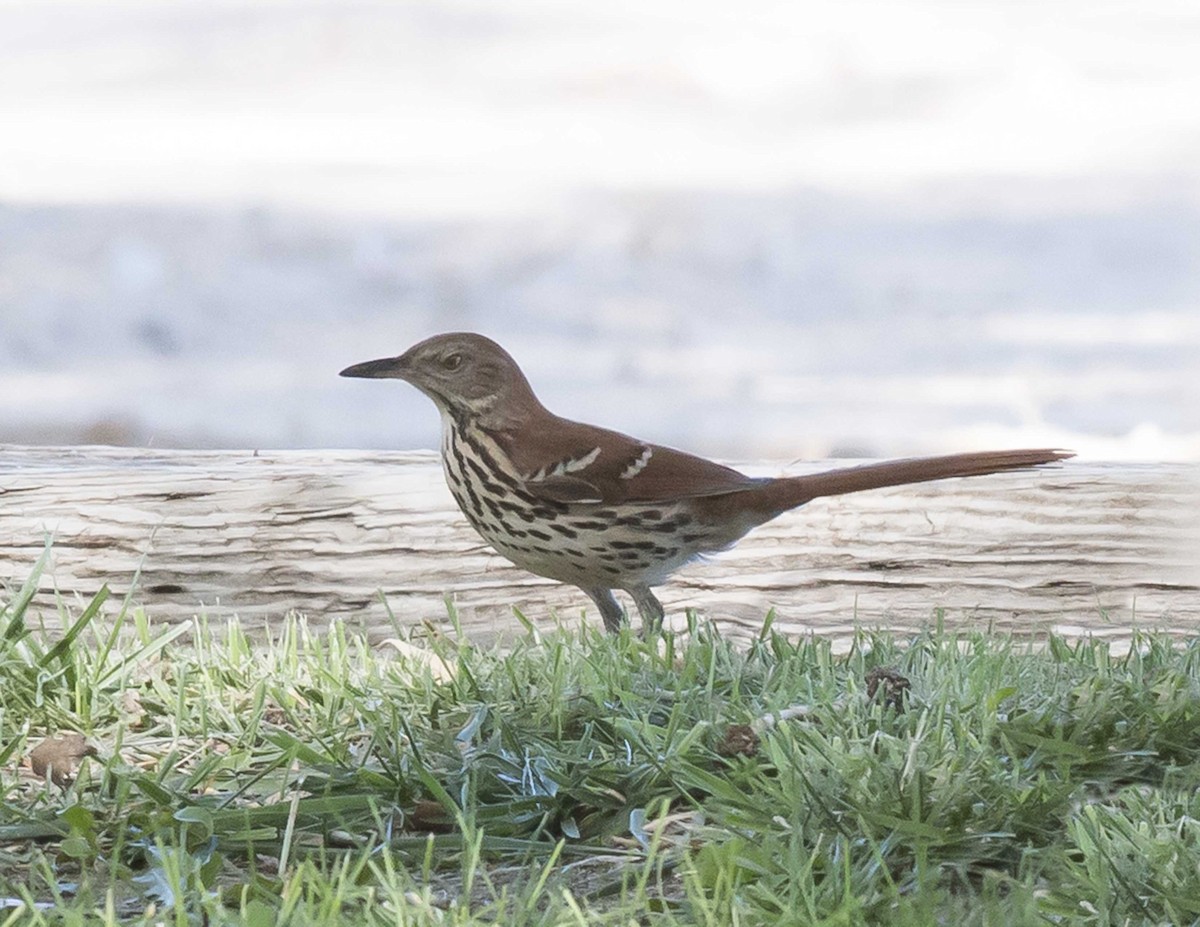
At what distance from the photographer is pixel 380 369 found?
398 centimetres

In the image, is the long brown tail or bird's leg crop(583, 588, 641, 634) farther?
bird's leg crop(583, 588, 641, 634)

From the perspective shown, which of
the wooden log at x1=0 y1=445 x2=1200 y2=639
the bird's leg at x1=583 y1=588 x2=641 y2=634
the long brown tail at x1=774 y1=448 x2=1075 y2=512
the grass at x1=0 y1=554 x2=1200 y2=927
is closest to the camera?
the grass at x1=0 y1=554 x2=1200 y2=927

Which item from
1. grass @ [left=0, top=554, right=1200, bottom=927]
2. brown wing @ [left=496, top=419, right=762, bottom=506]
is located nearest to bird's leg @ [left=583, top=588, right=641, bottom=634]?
brown wing @ [left=496, top=419, right=762, bottom=506]

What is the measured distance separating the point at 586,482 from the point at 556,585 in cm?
77

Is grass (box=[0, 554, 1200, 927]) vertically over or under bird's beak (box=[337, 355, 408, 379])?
under

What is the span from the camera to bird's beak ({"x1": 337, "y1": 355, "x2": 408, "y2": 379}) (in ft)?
12.9

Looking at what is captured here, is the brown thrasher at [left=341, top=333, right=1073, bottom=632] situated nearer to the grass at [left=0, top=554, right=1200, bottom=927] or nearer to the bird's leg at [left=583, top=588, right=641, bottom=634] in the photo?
the bird's leg at [left=583, top=588, right=641, bottom=634]

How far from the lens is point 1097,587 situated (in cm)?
429

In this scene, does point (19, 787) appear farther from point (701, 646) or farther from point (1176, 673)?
point (1176, 673)

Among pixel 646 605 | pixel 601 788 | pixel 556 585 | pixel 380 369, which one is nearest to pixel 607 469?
pixel 646 605

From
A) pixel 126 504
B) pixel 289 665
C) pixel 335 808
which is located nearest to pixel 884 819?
pixel 335 808

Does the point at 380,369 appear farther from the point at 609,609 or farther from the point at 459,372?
the point at 609,609

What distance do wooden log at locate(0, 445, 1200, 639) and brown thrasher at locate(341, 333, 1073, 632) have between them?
0.38 meters

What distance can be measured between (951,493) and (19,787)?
8.28ft
